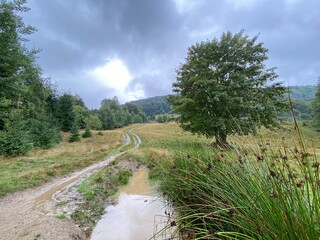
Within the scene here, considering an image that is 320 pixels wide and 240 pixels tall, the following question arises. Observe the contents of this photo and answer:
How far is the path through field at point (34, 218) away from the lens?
13.2 feet

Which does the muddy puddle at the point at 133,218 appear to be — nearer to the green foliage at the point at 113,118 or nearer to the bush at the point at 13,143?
the bush at the point at 13,143

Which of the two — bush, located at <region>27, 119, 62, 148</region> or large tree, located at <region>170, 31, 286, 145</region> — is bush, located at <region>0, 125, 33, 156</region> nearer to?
bush, located at <region>27, 119, 62, 148</region>

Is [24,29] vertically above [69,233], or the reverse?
[24,29]

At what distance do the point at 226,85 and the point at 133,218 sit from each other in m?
10.3

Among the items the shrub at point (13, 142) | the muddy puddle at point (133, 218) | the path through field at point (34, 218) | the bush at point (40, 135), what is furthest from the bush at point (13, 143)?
the muddy puddle at point (133, 218)

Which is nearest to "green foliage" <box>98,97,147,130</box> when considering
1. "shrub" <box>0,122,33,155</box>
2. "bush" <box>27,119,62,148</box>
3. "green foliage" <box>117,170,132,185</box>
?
"bush" <box>27,119,62,148</box>

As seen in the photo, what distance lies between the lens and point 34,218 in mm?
4785

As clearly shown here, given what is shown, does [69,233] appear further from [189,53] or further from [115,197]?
[189,53]

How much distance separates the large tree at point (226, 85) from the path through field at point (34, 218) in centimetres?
913

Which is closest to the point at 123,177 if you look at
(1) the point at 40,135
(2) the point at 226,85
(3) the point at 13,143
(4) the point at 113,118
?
(2) the point at 226,85

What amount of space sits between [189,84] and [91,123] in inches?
Result: 1804

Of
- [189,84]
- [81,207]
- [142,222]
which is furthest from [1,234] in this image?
[189,84]

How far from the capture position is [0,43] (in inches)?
577

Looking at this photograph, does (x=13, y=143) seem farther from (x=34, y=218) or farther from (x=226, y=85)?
(x=226, y=85)
